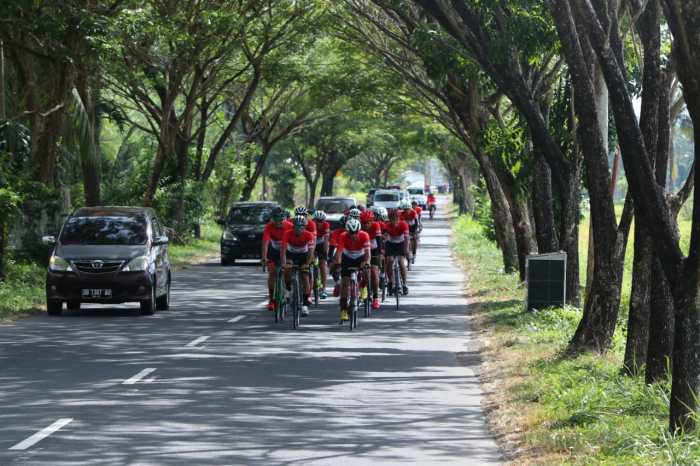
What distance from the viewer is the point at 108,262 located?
74.7 feet

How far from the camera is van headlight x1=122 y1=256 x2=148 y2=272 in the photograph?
2278 centimetres

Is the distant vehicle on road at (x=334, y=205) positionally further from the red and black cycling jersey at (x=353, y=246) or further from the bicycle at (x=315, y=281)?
the red and black cycling jersey at (x=353, y=246)

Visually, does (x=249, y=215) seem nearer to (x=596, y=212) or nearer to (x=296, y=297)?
(x=296, y=297)

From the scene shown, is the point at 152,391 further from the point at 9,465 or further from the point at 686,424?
A: the point at 686,424

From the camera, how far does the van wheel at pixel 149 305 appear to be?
23131 millimetres

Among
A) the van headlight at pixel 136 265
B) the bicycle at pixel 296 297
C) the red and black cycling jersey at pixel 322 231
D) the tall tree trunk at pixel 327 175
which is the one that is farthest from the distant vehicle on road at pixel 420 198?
the bicycle at pixel 296 297

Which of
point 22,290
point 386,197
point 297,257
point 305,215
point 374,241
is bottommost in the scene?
point 22,290

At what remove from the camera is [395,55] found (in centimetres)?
4112

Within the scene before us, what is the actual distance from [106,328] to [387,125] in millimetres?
55118

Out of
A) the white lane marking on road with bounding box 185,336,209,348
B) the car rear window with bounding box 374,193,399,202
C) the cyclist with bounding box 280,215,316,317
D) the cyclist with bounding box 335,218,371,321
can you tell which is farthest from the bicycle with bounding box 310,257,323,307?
the car rear window with bounding box 374,193,399,202

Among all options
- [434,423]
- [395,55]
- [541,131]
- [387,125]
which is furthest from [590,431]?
[387,125]

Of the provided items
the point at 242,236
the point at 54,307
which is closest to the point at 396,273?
the point at 54,307

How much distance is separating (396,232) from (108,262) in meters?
5.90

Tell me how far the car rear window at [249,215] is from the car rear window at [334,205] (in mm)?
8064
